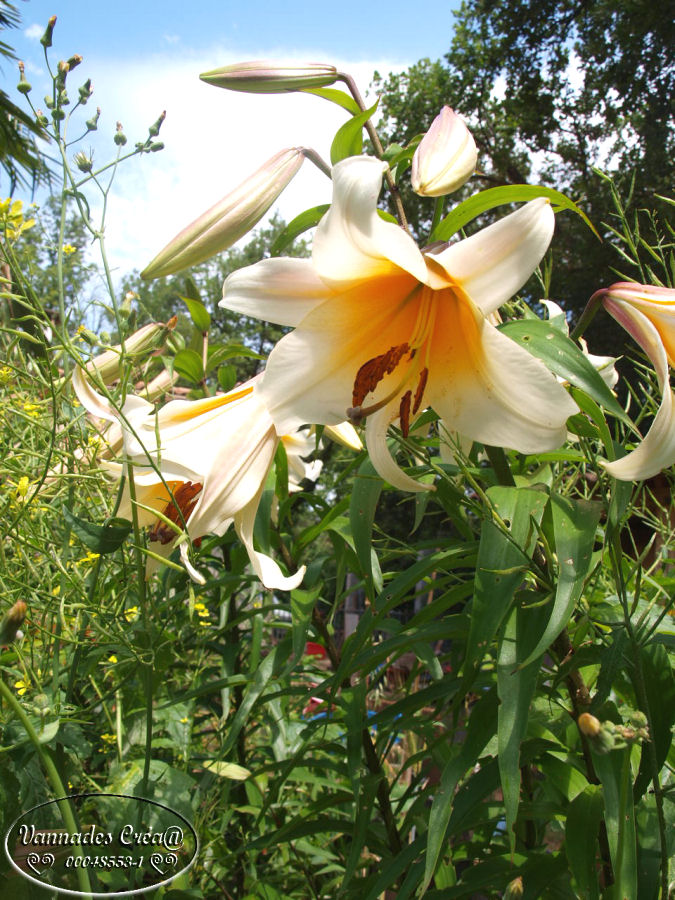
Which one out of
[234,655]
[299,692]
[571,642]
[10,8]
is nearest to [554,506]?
[571,642]

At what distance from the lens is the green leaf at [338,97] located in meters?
0.75

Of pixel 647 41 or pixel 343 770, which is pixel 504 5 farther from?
pixel 343 770

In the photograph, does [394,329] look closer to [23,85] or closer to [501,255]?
[501,255]

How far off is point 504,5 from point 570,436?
31.0 ft

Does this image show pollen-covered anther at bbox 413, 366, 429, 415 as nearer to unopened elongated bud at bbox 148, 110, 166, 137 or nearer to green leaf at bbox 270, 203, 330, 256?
green leaf at bbox 270, 203, 330, 256

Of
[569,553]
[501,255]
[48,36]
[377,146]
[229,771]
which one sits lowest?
[229,771]

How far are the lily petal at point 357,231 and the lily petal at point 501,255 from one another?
29mm

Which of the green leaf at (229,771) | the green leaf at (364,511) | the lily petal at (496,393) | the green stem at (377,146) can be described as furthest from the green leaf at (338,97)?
the green leaf at (229,771)

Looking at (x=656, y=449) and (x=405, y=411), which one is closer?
(x=656, y=449)

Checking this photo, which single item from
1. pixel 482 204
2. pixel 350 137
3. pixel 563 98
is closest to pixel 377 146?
pixel 350 137

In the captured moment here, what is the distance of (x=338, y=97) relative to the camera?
0.76m

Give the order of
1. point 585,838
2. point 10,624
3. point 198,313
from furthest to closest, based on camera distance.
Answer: point 198,313, point 585,838, point 10,624

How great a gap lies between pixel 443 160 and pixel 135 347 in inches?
17.6

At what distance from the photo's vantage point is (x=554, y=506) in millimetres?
611
